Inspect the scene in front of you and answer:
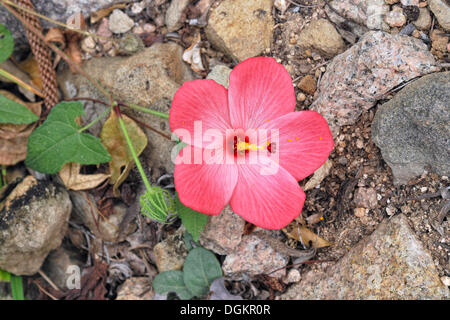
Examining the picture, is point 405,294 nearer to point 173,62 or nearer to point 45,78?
point 173,62

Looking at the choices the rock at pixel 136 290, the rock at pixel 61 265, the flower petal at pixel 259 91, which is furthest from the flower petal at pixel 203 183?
the rock at pixel 61 265

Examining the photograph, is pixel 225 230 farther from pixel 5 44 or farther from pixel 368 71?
pixel 5 44

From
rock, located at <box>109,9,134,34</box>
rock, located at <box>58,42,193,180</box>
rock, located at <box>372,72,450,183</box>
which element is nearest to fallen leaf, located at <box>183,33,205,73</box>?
rock, located at <box>58,42,193,180</box>

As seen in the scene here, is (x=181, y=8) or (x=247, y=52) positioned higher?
(x=181, y=8)

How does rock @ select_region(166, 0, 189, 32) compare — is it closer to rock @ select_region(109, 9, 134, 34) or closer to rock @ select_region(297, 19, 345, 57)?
rock @ select_region(109, 9, 134, 34)

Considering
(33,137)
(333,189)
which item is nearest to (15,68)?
(33,137)

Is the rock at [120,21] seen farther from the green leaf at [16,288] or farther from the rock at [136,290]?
the green leaf at [16,288]
